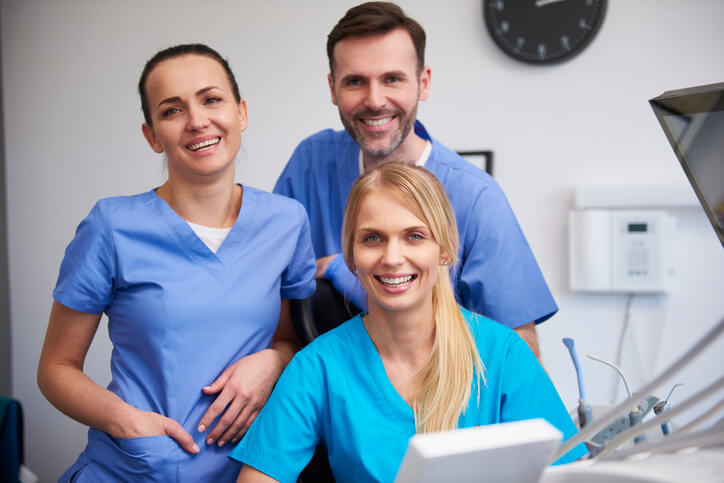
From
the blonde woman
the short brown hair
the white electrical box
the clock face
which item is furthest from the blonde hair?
the clock face

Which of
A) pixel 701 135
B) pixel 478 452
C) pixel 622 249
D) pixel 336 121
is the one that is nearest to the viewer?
pixel 478 452

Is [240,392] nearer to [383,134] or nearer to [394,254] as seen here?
[394,254]

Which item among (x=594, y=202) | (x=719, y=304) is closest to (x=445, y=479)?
(x=594, y=202)

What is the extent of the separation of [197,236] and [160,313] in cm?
15

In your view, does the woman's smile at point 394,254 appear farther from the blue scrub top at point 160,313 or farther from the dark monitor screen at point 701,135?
the dark monitor screen at point 701,135

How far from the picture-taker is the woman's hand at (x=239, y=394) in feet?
3.42

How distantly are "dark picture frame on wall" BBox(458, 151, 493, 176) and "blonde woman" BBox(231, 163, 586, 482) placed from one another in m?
0.95

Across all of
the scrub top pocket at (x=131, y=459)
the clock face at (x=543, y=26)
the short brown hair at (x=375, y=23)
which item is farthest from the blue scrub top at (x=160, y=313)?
the clock face at (x=543, y=26)

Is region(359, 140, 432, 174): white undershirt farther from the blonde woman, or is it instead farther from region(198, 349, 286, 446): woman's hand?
region(198, 349, 286, 446): woman's hand

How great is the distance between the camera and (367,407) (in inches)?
38.0

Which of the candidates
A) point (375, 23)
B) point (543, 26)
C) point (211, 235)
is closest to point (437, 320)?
point (211, 235)

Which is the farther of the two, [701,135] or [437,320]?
[437,320]

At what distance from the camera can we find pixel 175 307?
104 centimetres

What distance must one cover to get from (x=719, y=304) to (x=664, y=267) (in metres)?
0.20
